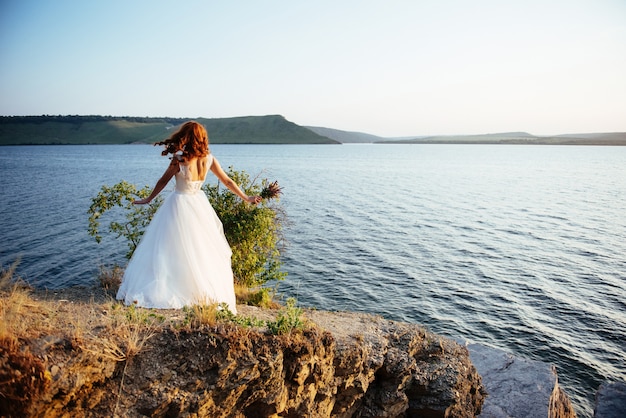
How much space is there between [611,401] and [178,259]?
13.6m

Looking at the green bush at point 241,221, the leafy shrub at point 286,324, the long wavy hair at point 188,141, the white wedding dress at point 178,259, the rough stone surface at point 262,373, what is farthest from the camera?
the green bush at point 241,221

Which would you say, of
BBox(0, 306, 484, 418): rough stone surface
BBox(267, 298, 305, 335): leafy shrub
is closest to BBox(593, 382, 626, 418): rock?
BBox(0, 306, 484, 418): rough stone surface

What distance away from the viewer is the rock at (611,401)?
459 inches

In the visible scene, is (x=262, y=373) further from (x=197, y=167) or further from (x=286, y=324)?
(x=197, y=167)

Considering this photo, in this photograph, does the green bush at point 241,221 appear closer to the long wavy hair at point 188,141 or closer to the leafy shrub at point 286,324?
the long wavy hair at point 188,141

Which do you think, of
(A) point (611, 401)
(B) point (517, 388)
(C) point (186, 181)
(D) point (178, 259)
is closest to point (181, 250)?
(D) point (178, 259)

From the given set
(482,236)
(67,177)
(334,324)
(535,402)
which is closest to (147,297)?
(334,324)

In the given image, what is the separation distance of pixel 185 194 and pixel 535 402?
10.6m

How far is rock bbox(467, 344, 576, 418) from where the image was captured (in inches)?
408

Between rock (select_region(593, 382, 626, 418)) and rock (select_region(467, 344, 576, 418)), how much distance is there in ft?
3.13

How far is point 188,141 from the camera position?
7355 millimetres

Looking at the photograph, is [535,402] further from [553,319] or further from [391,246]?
[391,246]

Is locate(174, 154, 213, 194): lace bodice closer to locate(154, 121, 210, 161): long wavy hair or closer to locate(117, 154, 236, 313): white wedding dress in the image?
locate(117, 154, 236, 313): white wedding dress

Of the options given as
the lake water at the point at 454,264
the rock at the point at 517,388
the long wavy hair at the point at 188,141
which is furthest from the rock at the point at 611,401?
the long wavy hair at the point at 188,141
